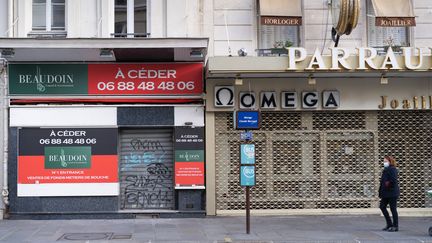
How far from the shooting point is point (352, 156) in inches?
615

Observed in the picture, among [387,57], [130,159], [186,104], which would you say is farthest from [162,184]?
[387,57]

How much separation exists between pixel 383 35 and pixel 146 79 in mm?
6389

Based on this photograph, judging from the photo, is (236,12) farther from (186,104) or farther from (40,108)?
(40,108)

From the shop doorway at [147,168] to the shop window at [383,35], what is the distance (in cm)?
589

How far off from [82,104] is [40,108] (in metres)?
1.03

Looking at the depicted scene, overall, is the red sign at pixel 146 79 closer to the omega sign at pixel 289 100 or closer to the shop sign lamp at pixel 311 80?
the omega sign at pixel 289 100

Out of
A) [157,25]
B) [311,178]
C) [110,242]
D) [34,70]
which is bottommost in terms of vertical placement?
[110,242]

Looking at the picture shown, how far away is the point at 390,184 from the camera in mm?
12367

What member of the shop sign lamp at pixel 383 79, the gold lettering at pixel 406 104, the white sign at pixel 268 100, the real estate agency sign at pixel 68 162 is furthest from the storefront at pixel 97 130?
the gold lettering at pixel 406 104

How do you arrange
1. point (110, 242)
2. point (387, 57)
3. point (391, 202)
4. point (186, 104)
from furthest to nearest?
1. point (186, 104)
2. point (387, 57)
3. point (391, 202)
4. point (110, 242)

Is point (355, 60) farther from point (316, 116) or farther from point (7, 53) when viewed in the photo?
point (7, 53)

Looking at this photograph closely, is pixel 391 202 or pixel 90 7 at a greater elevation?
pixel 90 7

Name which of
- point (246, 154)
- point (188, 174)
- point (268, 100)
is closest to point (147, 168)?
point (188, 174)

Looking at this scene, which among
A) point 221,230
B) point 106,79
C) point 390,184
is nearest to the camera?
point 390,184
